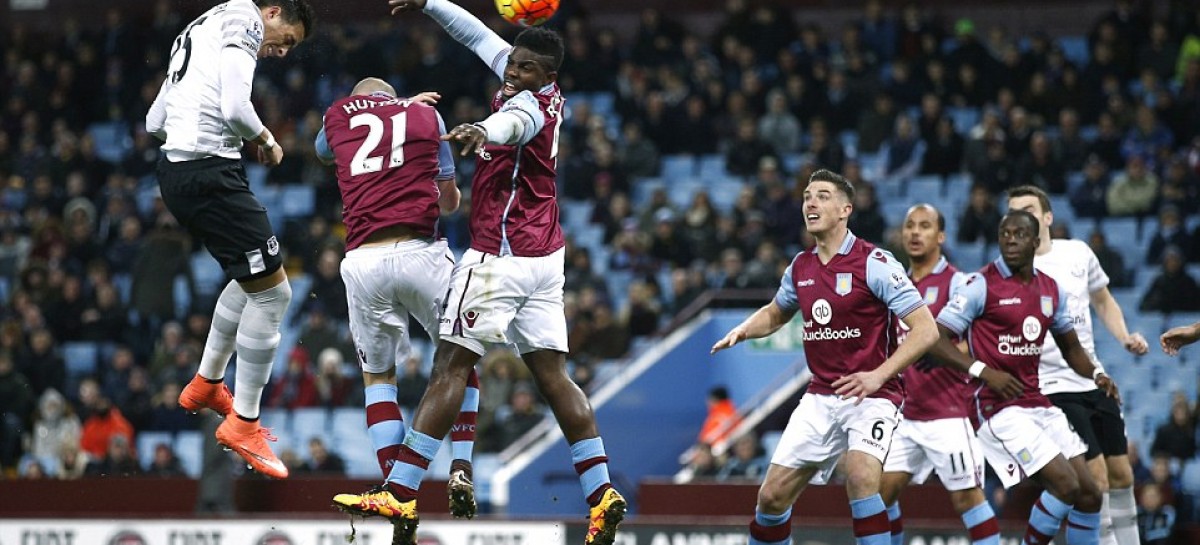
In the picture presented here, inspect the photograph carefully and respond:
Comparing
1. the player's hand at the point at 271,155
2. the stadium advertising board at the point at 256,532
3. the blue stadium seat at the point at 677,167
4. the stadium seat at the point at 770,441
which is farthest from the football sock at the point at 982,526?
the blue stadium seat at the point at 677,167

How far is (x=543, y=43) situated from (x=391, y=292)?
1.52 metres

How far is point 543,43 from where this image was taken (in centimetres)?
798

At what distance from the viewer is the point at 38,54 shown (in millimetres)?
23969

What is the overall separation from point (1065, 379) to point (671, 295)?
7994 millimetres

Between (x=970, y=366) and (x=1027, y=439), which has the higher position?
(x=970, y=366)

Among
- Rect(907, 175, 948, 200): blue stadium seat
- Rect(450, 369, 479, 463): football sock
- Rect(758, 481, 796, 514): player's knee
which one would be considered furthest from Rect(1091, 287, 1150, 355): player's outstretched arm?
Rect(907, 175, 948, 200): blue stadium seat

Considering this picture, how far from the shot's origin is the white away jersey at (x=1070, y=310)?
1025 cm

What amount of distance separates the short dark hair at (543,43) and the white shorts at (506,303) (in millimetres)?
1022

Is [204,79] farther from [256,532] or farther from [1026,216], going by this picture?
[256,532]

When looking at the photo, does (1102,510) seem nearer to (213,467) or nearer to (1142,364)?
(1142,364)

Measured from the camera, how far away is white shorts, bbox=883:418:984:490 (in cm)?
963

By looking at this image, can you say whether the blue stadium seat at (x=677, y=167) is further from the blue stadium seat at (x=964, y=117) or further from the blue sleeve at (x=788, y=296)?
the blue sleeve at (x=788, y=296)

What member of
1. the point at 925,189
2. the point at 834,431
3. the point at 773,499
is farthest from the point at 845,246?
the point at 925,189

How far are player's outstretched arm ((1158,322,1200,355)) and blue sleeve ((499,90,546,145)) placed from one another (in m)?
3.72
